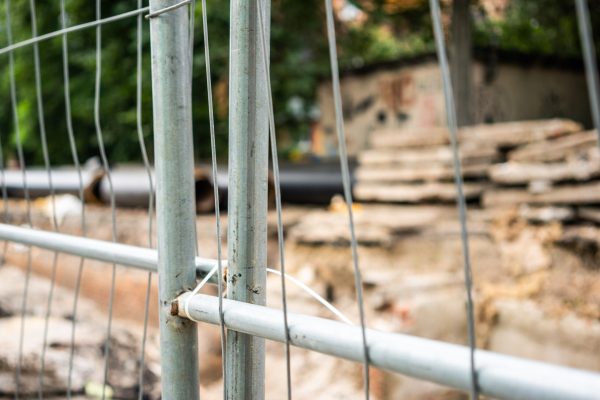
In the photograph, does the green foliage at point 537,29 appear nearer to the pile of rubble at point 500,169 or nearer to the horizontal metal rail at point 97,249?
the pile of rubble at point 500,169

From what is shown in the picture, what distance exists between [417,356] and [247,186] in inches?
16.9

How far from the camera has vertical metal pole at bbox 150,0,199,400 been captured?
1.01m

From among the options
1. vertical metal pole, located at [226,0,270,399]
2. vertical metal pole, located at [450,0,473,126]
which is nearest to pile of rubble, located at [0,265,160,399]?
vertical metal pole, located at [226,0,270,399]

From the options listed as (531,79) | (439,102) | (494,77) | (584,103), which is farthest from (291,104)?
(584,103)

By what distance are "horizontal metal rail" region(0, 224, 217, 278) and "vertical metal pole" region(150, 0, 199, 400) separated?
0.25 feet

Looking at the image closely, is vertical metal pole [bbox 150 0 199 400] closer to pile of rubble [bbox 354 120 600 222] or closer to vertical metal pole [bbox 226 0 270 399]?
vertical metal pole [bbox 226 0 270 399]

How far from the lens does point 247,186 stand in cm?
95

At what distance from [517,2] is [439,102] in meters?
2.93

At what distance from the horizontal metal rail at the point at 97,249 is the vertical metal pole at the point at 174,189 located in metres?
0.07

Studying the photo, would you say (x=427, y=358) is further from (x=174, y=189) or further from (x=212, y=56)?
(x=212, y=56)

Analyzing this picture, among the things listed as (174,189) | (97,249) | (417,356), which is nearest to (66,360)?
(97,249)

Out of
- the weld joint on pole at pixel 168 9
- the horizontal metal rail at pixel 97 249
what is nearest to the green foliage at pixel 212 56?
the horizontal metal rail at pixel 97 249

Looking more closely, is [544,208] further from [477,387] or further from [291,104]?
[291,104]

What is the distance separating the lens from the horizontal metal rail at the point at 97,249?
1123 millimetres
